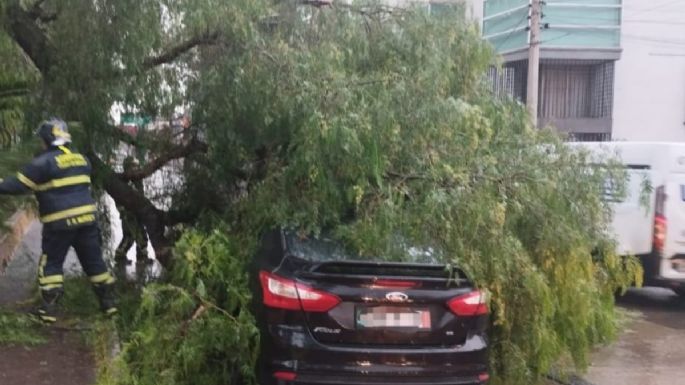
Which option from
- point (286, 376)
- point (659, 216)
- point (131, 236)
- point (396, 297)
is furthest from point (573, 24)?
point (286, 376)

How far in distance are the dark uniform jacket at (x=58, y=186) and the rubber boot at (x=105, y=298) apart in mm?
586

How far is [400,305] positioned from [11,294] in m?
4.47

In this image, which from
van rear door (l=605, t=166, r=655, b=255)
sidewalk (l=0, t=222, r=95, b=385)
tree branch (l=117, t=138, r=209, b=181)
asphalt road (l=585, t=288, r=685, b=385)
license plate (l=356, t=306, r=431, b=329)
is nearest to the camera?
license plate (l=356, t=306, r=431, b=329)

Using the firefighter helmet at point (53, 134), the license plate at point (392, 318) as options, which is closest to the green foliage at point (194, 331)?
the license plate at point (392, 318)

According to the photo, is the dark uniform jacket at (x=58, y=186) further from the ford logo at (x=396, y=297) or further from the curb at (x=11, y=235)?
the ford logo at (x=396, y=297)

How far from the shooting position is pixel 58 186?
622cm

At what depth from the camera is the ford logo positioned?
16.2 ft

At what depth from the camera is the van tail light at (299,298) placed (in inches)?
192

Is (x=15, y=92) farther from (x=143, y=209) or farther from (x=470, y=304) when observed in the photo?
(x=470, y=304)

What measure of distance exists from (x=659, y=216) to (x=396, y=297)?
5622 mm

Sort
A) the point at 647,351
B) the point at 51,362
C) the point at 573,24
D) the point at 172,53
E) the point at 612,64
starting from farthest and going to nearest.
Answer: the point at 612,64 → the point at 573,24 → the point at 647,351 → the point at 172,53 → the point at 51,362

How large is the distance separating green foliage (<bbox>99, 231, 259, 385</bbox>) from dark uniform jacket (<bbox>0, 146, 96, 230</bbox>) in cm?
114

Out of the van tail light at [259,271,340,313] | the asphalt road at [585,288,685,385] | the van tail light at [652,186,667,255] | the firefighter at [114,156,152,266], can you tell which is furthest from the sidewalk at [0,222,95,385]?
the van tail light at [652,186,667,255]

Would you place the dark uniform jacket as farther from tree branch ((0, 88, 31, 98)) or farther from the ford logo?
the ford logo
